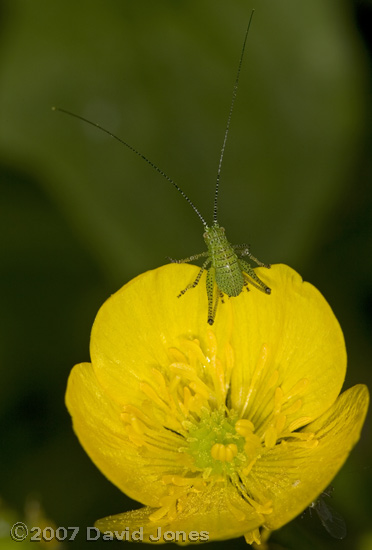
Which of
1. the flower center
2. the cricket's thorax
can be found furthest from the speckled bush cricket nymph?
the flower center

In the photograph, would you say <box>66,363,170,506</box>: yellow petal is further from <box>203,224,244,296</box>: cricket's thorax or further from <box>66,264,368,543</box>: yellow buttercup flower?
<box>203,224,244,296</box>: cricket's thorax

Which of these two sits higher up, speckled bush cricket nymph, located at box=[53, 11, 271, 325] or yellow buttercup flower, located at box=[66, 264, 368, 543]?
speckled bush cricket nymph, located at box=[53, 11, 271, 325]

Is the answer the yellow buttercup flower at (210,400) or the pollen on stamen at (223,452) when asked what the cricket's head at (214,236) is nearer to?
the yellow buttercup flower at (210,400)

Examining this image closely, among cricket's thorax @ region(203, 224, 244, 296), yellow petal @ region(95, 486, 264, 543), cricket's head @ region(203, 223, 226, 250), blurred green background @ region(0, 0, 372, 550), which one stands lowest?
yellow petal @ region(95, 486, 264, 543)

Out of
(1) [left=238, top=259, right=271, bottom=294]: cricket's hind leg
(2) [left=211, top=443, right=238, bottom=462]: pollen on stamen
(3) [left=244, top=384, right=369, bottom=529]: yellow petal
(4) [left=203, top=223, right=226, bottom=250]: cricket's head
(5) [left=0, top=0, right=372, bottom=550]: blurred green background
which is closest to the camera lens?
(3) [left=244, top=384, right=369, bottom=529]: yellow petal

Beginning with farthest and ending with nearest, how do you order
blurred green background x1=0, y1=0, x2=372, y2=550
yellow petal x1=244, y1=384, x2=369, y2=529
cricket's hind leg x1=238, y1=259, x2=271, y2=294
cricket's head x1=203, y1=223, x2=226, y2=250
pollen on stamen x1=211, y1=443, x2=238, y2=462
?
blurred green background x1=0, y1=0, x2=372, y2=550
cricket's head x1=203, y1=223, x2=226, y2=250
cricket's hind leg x1=238, y1=259, x2=271, y2=294
pollen on stamen x1=211, y1=443, x2=238, y2=462
yellow petal x1=244, y1=384, x2=369, y2=529

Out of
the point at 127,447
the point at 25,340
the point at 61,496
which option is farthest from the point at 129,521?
the point at 25,340
